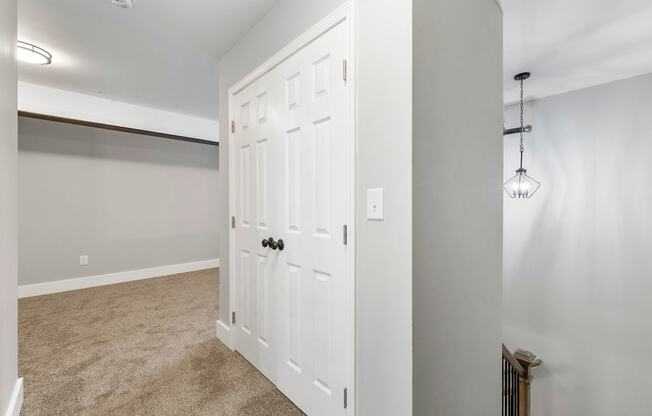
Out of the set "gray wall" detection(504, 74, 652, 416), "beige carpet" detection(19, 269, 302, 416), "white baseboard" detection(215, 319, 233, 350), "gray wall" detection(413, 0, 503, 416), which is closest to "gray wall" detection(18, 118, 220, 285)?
"beige carpet" detection(19, 269, 302, 416)

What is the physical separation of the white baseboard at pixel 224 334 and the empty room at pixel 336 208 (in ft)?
0.18

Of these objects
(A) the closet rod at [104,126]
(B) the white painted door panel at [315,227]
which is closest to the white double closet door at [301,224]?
(B) the white painted door panel at [315,227]

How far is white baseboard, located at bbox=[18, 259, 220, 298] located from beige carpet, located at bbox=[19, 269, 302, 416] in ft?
0.67

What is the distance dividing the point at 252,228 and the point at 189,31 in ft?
5.39

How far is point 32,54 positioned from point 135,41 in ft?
3.50

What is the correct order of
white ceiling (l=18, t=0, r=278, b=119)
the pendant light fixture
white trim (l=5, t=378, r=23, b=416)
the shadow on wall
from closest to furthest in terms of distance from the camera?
white trim (l=5, t=378, r=23, b=416) < white ceiling (l=18, t=0, r=278, b=119) < the pendant light fixture < the shadow on wall

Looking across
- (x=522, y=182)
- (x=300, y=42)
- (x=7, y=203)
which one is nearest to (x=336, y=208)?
(x=300, y=42)

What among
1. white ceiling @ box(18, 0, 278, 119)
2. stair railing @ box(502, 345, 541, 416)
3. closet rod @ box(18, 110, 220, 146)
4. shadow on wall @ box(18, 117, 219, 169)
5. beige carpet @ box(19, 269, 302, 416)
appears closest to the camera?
beige carpet @ box(19, 269, 302, 416)

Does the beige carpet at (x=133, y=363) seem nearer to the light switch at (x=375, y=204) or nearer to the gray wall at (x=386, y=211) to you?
the gray wall at (x=386, y=211)

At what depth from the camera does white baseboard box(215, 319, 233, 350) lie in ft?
7.91

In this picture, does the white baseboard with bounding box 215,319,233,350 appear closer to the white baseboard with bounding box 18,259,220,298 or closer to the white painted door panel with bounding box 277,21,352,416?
the white painted door panel with bounding box 277,21,352,416

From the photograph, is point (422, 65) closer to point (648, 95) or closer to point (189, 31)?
point (189, 31)

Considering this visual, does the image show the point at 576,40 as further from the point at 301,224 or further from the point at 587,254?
the point at 301,224

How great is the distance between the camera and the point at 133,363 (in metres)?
2.18
